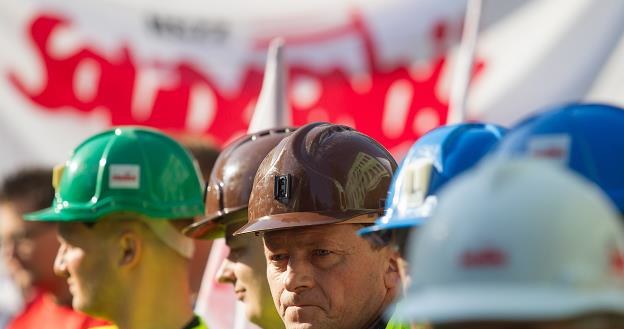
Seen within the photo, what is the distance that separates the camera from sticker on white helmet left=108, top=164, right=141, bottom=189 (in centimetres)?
591

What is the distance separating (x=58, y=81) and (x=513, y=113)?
370 centimetres

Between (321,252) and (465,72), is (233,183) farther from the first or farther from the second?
(465,72)

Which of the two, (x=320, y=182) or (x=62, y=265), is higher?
(x=320, y=182)

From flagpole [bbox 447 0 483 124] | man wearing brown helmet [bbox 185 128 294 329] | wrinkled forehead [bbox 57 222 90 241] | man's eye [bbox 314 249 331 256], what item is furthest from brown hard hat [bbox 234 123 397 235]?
flagpole [bbox 447 0 483 124]

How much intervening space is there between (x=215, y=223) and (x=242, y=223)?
0.17 meters

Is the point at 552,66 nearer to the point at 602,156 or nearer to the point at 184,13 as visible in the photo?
the point at 184,13

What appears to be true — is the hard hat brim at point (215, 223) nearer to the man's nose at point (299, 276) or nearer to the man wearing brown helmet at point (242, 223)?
the man wearing brown helmet at point (242, 223)

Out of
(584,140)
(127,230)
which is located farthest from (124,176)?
(584,140)

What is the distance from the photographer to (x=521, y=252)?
2566 millimetres

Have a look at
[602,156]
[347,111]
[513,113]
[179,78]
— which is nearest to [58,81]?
[179,78]

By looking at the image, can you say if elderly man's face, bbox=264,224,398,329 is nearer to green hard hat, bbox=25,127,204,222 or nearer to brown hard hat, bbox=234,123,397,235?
brown hard hat, bbox=234,123,397,235

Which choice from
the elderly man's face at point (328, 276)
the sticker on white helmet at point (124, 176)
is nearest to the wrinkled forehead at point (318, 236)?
the elderly man's face at point (328, 276)

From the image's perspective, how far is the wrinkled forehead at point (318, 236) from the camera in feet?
15.6

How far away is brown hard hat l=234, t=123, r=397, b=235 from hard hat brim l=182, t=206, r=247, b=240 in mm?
678
